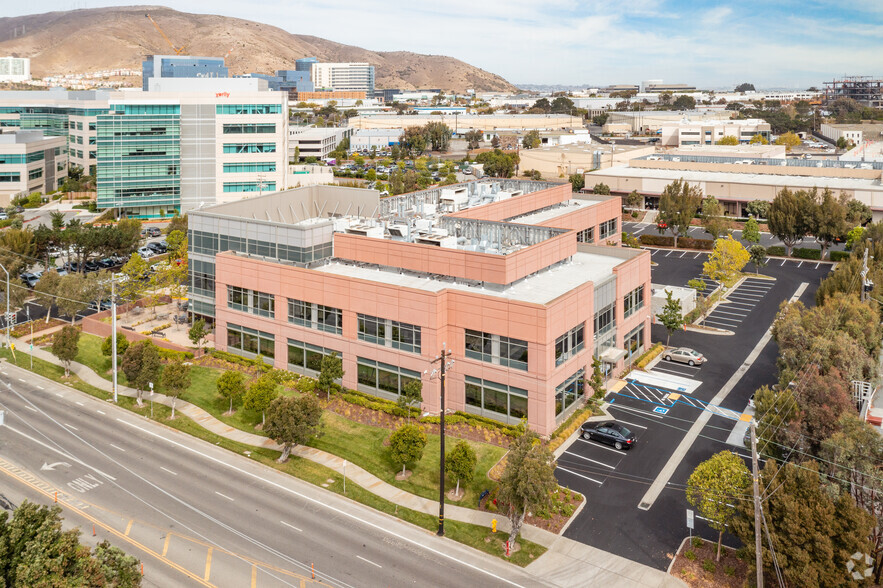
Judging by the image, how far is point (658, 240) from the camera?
100438mm

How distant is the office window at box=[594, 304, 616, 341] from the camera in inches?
1944

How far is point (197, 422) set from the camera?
46156 millimetres

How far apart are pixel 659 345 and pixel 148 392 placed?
39793mm

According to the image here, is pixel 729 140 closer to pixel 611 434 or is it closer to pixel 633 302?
pixel 633 302

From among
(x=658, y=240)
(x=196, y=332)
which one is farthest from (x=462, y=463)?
(x=658, y=240)

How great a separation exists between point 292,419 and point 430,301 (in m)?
11.3

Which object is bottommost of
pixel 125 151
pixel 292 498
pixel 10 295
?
pixel 292 498

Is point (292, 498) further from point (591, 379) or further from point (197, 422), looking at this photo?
point (591, 379)

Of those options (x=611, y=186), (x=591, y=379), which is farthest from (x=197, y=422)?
(x=611, y=186)

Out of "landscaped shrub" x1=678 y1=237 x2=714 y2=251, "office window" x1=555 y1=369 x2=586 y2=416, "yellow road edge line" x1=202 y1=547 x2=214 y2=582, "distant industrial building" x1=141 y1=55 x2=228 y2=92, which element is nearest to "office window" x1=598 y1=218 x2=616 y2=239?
"landscaped shrub" x1=678 y1=237 x2=714 y2=251

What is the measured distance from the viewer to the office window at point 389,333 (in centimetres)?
4594

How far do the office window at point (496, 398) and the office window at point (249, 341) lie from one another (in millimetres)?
17020

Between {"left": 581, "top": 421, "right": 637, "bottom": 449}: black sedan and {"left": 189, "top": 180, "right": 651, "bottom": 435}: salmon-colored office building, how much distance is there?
2.21 meters

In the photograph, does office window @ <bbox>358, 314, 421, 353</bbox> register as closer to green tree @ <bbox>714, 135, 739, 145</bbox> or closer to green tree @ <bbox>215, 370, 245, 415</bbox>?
green tree @ <bbox>215, 370, 245, 415</bbox>
